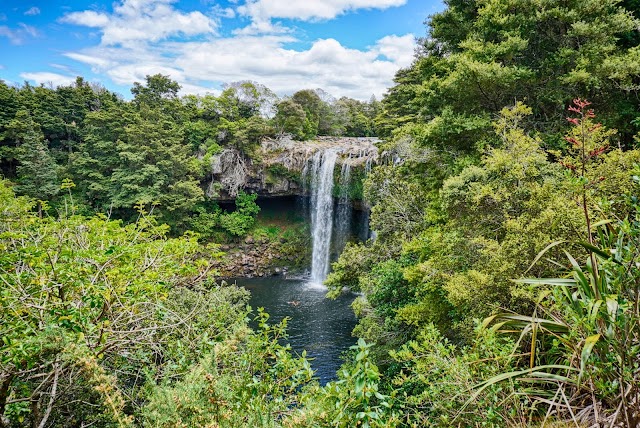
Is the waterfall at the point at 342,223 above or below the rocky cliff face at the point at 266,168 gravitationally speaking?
below

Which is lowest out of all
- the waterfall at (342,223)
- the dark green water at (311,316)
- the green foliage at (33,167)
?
the dark green water at (311,316)

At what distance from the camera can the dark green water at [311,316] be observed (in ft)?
46.0

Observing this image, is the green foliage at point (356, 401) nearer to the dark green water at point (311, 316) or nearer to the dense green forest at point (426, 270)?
the dense green forest at point (426, 270)

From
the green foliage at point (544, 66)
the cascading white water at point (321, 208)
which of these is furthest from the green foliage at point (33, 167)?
the green foliage at point (544, 66)

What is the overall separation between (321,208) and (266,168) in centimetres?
479

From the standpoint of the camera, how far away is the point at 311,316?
17.9 m

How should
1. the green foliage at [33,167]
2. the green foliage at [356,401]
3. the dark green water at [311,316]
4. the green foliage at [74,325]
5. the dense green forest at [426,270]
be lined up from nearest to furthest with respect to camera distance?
the green foliage at [356,401]
the dense green forest at [426,270]
the green foliage at [74,325]
the dark green water at [311,316]
the green foliage at [33,167]

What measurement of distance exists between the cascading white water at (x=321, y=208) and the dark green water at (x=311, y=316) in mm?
1722

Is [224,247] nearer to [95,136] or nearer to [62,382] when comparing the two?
[95,136]

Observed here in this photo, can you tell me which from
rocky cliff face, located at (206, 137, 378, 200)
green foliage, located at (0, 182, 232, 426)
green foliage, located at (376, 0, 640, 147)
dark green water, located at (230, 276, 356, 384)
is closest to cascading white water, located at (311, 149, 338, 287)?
rocky cliff face, located at (206, 137, 378, 200)

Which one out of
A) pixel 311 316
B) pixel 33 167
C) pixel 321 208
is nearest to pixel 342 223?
pixel 321 208

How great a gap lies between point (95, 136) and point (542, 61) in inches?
982

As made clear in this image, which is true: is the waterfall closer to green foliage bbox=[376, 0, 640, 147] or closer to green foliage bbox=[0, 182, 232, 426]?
green foliage bbox=[376, 0, 640, 147]

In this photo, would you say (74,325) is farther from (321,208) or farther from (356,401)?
(321,208)
